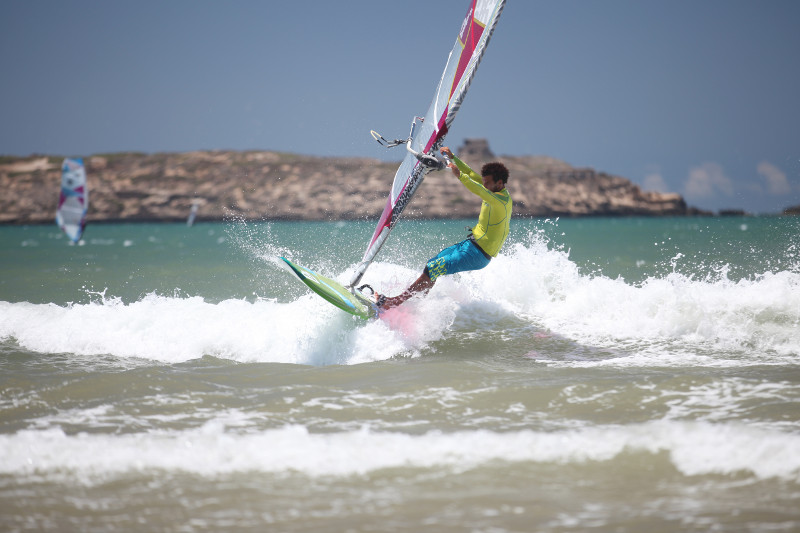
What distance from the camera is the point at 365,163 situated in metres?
78.6

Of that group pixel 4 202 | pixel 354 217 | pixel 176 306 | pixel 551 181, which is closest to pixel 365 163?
pixel 354 217

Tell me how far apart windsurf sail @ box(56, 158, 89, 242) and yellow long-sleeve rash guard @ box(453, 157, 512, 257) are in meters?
16.1

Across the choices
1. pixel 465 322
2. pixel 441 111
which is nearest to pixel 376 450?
pixel 441 111

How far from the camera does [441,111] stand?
17.3 ft

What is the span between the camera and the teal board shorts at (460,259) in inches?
216

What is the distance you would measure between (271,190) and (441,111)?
76.8m

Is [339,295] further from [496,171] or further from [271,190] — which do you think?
[271,190]

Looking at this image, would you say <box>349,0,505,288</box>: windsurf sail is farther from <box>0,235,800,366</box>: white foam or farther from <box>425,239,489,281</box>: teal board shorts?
<box>0,235,800,366</box>: white foam

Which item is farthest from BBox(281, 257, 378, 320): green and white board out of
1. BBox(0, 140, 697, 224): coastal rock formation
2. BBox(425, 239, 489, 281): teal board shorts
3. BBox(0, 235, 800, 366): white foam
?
BBox(0, 140, 697, 224): coastal rock formation

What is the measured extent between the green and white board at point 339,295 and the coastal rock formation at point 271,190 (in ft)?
204

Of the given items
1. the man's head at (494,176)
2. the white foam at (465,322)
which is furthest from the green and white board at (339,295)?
the man's head at (494,176)

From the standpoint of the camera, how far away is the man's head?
5.24m

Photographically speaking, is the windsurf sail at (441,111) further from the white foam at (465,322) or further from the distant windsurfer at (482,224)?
the white foam at (465,322)

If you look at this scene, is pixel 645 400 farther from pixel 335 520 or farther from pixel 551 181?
pixel 551 181
